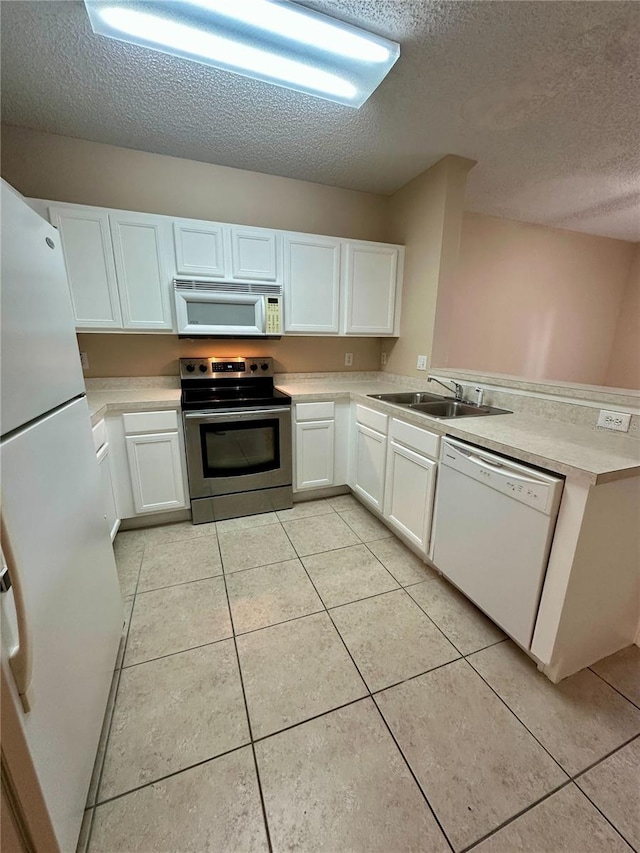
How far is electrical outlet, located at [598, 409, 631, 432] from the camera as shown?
1484 mm

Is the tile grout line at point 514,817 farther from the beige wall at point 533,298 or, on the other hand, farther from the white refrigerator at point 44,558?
the beige wall at point 533,298

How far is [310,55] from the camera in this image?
4.75 ft

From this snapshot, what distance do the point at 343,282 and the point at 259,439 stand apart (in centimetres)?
146

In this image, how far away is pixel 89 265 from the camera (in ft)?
7.08

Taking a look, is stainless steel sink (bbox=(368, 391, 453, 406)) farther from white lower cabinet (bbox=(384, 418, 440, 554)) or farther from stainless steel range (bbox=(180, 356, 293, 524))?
stainless steel range (bbox=(180, 356, 293, 524))

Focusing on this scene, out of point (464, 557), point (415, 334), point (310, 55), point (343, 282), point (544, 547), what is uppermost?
point (310, 55)

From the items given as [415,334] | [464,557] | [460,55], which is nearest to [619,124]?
[460,55]

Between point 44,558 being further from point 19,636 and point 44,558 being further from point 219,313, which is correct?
point 219,313

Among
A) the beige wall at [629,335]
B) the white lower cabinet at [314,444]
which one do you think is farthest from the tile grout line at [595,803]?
the beige wall at [629,335]

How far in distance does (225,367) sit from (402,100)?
78.2 inches

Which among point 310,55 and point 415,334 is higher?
point 310,55

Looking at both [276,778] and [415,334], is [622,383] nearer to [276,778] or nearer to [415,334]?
[415,334]

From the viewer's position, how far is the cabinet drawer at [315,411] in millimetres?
2543

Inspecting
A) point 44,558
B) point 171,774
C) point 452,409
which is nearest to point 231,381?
point 452,409
